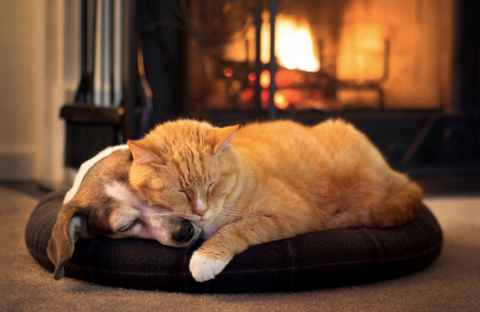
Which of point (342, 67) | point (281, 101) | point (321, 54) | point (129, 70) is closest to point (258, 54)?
point (281, 101)

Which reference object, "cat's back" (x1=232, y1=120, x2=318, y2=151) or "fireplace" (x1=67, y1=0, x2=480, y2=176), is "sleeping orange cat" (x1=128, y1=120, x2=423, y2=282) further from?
"fireplace" (x1=67, y1=0, x2=480, y2=176)

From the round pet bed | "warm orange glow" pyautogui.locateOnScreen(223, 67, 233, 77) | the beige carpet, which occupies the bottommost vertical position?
the beige carpet

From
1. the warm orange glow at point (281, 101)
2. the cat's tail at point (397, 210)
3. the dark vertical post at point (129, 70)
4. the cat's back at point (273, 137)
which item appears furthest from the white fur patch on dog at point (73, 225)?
the warm orange glow at point (281, 101)

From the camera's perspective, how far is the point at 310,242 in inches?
54.4

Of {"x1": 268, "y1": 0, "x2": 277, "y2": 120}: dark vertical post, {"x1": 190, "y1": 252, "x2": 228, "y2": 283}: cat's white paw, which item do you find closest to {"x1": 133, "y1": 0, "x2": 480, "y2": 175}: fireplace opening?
{"x1": 268, "y1": 0, "x2": 277, "y2": 120}: dark vertical post

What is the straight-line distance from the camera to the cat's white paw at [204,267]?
1.22m

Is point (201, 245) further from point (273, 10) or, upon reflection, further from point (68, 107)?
point (273, 10)

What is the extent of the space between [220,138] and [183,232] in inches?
11.4

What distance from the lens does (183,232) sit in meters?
1.25

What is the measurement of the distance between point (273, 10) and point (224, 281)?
2123mm

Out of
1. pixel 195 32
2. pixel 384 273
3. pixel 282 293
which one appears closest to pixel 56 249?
pixel 282 293

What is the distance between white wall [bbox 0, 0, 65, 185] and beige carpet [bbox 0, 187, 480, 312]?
6.49 feet

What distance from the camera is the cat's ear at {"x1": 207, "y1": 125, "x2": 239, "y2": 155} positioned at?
4.12 ft

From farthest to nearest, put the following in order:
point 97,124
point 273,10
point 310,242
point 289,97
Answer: point 289,97 < point 273,10 < point 97,124 < point 310,242
